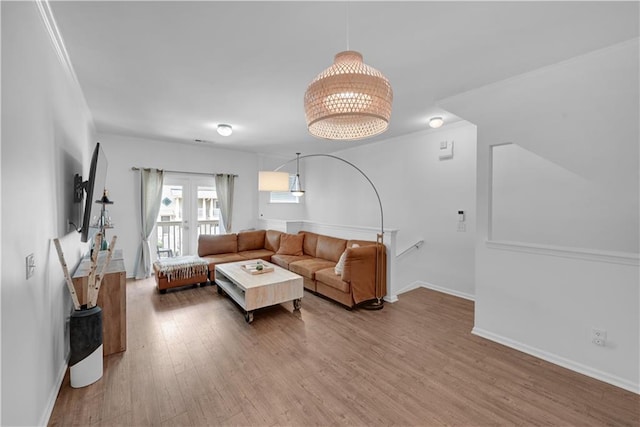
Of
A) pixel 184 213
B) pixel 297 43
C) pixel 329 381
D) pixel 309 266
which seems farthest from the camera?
pixel 184 213

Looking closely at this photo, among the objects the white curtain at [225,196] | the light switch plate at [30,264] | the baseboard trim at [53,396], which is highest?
the white curtain at [225,196]

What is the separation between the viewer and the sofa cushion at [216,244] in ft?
17.0

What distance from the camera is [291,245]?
5328 millimetres

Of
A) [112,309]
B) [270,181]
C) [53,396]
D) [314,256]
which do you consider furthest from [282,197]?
[53,396]

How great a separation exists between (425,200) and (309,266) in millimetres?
2238

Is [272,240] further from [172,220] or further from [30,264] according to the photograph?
[30,264]

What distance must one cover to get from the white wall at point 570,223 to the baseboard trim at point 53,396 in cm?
370

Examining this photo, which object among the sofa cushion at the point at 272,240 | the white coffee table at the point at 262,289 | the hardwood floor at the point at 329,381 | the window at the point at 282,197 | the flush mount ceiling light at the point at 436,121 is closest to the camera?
the hardwood floor at the point at 329,381

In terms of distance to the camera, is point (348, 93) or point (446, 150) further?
point (446, 150)

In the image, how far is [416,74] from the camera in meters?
2.61

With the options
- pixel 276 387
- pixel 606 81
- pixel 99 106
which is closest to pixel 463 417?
pixel 276 387

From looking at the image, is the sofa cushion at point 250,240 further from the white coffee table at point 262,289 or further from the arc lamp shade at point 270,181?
the white coffee table at point 262,289

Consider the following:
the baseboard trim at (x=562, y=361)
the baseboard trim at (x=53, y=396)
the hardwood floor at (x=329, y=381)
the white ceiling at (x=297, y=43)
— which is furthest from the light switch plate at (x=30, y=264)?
the baseboard trim at (x=562, y=361)

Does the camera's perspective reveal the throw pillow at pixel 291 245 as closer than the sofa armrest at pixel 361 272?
No
